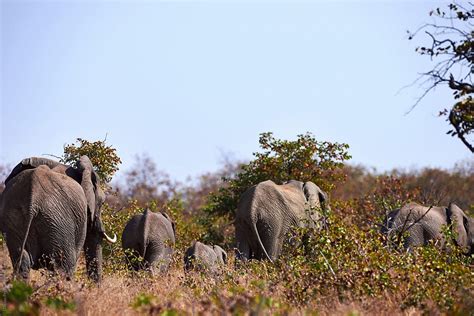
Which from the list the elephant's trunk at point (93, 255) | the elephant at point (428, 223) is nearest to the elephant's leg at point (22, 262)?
the elephant's trunk at point (93, 255)

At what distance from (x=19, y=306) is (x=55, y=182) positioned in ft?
18.5

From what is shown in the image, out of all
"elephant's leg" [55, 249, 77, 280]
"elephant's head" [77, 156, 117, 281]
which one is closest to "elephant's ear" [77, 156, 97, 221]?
"elephant's head" [77, 156, 117, 281]

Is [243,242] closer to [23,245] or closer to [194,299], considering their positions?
[23,245]

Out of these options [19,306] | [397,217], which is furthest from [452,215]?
[19,306]

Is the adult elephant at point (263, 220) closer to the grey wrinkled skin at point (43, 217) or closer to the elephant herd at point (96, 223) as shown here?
the elephant herd at point (96, 223)

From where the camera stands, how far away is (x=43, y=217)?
12.7 m

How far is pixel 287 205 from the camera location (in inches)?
664

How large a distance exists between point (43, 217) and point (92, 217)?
1486 millimetres

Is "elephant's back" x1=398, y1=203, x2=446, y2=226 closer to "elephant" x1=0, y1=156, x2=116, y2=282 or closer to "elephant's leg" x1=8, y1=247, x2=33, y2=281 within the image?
"elephant" x1=0, y1=156, x2=116, y2=282

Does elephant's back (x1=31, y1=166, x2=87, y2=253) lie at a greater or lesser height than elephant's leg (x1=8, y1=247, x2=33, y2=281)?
greater

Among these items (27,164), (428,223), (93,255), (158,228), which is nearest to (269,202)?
(158,228)

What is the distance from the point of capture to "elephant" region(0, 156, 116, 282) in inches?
492

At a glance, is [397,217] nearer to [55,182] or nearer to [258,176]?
[258,176]

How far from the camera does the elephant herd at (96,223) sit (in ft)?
41.2
